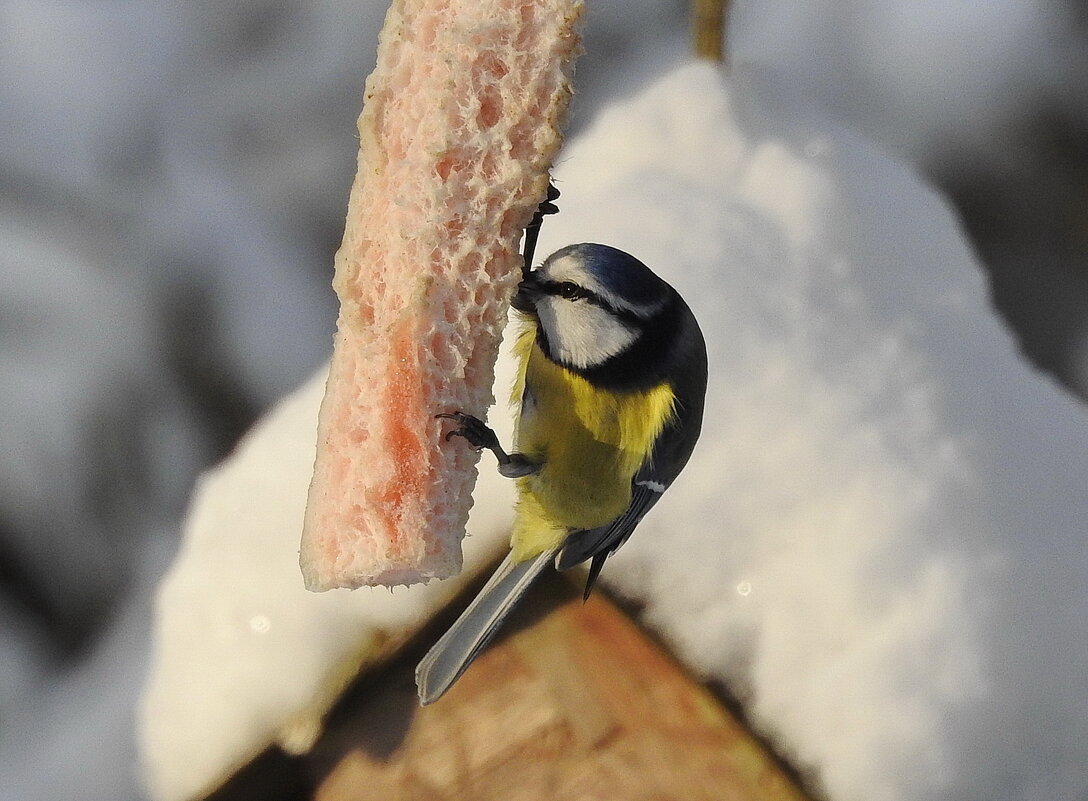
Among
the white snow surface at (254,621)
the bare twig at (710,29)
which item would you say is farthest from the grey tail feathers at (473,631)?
the bare twig at (710,29)

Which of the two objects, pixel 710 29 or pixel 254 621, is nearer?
pixel 254 621

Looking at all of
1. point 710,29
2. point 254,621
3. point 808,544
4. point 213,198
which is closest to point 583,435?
point 808,544

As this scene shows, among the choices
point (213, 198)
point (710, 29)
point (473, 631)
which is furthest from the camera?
point (213, 198)

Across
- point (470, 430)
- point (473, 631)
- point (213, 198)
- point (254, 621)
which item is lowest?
point (254, 621)

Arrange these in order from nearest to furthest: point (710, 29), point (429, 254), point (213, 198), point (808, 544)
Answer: point (429, 254) < point (808, 544) < point (710, 29) < point (213, 198)

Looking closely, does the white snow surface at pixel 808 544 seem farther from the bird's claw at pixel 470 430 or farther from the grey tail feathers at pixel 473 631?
the bird's claw at pixel 470 430

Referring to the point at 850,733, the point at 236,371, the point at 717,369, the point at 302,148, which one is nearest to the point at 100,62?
the point at 302,148

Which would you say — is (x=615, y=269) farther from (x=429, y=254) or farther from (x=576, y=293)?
(x=429, y=254)

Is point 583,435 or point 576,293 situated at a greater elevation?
point 576,293
